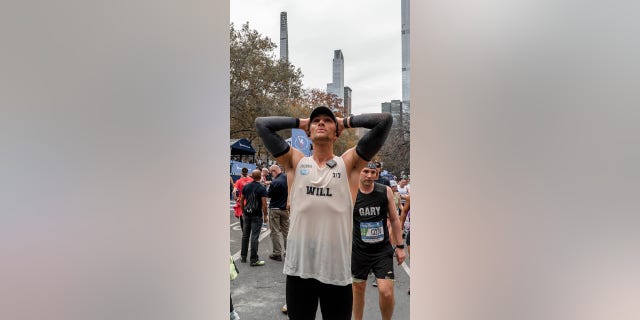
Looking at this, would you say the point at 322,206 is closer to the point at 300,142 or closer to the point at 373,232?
the point at 373,232

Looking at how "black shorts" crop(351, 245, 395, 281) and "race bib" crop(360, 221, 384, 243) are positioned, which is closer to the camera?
"black shorts" crop(351, 245, 395, 281)

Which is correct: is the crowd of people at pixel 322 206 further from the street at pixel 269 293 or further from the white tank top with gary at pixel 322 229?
the street at pixel 269 293

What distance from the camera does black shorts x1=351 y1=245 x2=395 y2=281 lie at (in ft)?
10.9

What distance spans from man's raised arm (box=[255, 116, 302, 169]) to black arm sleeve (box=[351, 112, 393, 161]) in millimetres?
481

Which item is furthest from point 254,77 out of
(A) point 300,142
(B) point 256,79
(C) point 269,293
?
(C) point 269,293

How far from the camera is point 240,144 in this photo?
1658 cm

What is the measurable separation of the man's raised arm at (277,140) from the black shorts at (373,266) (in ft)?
4.68

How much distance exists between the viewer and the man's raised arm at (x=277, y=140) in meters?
2.50

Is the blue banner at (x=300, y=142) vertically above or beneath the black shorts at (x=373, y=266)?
above

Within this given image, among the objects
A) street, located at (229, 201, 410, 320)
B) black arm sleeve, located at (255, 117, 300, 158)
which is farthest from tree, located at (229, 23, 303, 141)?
black arm sleeve, located at (255, 117, 300, 158)

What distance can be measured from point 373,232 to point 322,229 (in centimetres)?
134

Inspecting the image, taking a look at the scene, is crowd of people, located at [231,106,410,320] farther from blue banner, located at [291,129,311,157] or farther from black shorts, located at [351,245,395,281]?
blue banner, located at [291,129,311,157]

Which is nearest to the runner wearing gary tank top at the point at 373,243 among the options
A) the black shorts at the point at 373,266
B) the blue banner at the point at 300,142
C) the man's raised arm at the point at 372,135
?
the black shorts at the point at 373,266
